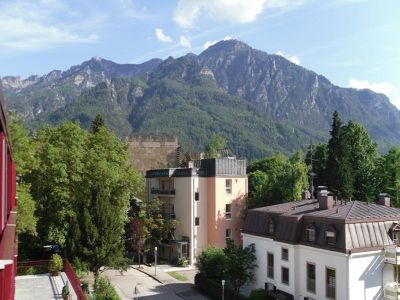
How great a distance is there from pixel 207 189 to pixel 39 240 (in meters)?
19.7

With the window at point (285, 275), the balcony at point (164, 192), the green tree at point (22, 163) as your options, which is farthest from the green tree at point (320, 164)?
the green tree at point (22, 163)

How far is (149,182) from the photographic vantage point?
185ft

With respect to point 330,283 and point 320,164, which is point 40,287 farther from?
point 320,164

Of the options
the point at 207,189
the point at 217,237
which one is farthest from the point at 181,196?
the point at 217,237

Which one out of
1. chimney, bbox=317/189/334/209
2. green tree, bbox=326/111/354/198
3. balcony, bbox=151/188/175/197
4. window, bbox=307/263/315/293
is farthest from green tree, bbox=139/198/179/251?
window, bbox=307/263/315/293

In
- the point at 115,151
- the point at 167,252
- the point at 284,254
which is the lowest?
the point at 167,252

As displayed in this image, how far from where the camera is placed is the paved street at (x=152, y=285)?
3619 centimetres

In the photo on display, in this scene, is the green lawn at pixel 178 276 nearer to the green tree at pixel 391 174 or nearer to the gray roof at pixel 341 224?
the gray roof at pixel 341 224

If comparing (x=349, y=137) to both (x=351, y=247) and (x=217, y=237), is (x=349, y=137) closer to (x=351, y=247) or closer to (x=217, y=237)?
(x=217, y=237)

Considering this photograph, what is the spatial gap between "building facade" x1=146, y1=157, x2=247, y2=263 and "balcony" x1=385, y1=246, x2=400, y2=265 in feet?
77.5

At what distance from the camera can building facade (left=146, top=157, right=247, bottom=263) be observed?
48969mm

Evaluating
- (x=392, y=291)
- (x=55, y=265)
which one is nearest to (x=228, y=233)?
(x=55, y=265)

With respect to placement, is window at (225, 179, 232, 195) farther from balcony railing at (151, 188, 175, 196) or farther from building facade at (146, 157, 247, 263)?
balcony railing at (151, 188, 175, 196)

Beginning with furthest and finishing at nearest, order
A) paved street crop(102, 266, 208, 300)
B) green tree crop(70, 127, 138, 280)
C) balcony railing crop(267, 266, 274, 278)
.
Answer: paved street crop(102, 266, 208, 300), balcony railing crop(267, 266, 274, 278), green tree crop(70, 127, 138, 280)
